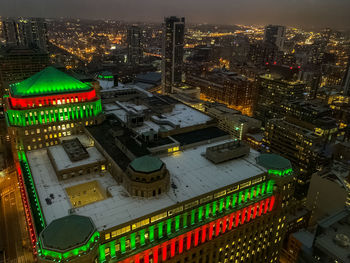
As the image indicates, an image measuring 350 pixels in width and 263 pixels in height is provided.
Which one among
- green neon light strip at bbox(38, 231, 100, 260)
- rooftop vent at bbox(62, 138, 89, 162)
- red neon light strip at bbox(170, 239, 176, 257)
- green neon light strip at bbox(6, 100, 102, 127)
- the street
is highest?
green neon light strip at bbox(6, 100, 102, 127)

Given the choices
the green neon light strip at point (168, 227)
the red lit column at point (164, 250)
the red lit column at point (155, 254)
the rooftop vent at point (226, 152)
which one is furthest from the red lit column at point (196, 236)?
the rooftop vent at point (226, 152)

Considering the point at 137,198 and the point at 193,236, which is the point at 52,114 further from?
the point at 193,236

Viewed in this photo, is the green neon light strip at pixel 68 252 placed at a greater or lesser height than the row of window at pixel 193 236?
greater

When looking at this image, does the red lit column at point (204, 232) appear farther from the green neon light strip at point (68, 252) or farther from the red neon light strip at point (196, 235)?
the green neon light strip at point (68, 252)

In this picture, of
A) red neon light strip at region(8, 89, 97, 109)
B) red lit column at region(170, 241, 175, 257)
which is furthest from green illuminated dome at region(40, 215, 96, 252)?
red neon light strip at region(8, 89, 97, 109)

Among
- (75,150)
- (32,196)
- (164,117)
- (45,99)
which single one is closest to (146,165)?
(75,150)

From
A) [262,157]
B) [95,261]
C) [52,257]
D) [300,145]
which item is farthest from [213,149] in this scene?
[300,145]

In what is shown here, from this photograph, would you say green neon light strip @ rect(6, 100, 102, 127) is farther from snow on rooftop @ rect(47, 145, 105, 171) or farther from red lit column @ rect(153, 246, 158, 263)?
red lit column @ rect(153, 246, 158, 263)
